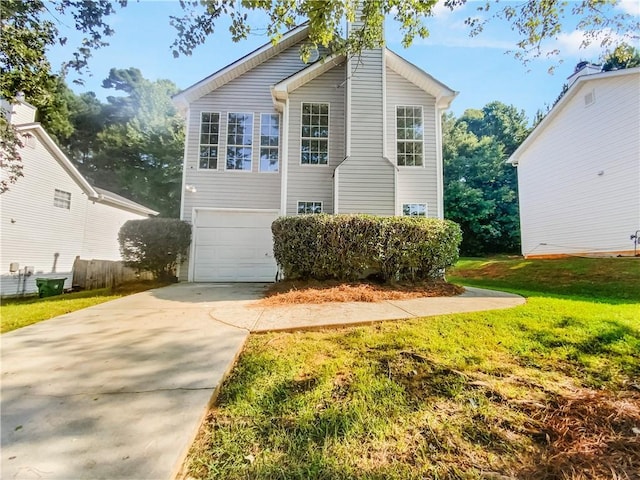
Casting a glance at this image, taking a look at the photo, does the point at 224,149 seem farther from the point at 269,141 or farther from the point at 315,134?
the point at 315,134

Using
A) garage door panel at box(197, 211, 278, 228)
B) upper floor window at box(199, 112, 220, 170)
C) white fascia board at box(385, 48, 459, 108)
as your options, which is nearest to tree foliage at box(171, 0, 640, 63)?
white fascia board at box(385, 48, 459, 108)

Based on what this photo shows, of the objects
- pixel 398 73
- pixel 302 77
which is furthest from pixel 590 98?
pixel 302 77

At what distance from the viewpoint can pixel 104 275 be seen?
699cm

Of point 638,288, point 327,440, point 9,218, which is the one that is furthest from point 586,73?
point 9,218

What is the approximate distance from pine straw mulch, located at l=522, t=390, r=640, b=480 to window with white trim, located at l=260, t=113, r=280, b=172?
870 cm

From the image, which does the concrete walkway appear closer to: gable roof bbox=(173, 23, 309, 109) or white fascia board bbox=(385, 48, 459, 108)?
white fascia board bbox=(385, 48, 459, 108)

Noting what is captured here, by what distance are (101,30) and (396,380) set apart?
16.4ft

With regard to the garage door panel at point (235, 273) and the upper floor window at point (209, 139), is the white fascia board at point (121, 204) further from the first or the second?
the garage door panel at point (235, 273)

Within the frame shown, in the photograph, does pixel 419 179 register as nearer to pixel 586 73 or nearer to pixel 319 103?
pixel 319 103

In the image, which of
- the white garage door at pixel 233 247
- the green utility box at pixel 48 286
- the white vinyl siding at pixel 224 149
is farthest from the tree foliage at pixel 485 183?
the green utility box at pixel 48 286

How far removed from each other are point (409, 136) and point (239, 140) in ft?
17.6

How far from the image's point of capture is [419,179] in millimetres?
9039

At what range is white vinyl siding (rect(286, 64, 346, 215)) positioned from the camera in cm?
898

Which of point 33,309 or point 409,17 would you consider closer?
point 33,309
